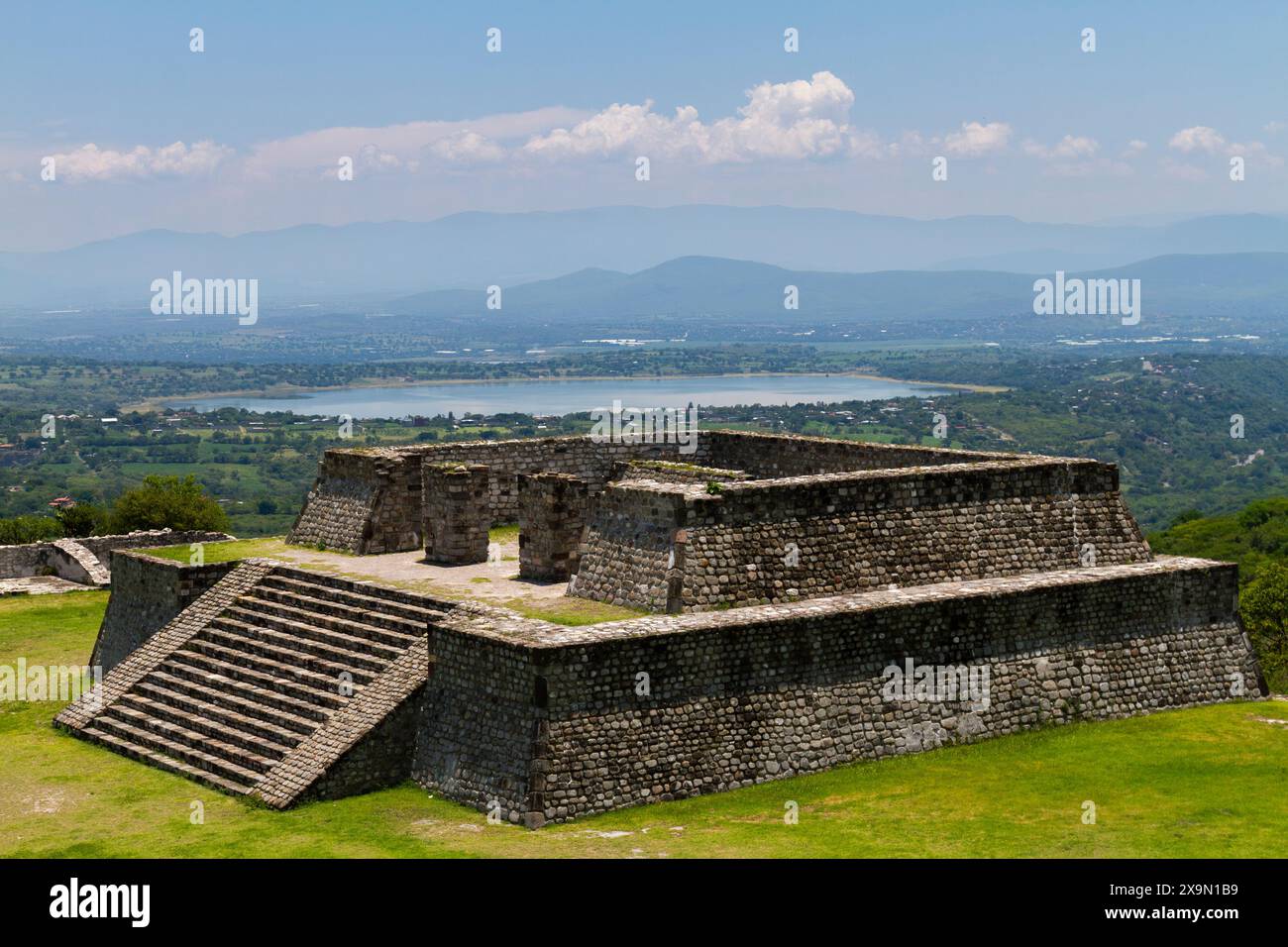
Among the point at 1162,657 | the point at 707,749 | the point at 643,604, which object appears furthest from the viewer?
the point at 1162,657

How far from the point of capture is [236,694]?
22.8 meters

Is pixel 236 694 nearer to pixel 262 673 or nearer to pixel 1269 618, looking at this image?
pixel 262 673

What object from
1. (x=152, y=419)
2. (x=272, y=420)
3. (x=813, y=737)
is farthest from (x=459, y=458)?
(x=152, y=419)

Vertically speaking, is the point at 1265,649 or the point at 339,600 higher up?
the point at 339,600

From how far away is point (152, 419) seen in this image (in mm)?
169250

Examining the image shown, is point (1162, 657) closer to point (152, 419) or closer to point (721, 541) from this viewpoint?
point (721, 541)

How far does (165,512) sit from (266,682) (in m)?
25.6

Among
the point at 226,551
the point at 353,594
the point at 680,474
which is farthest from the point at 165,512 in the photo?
the point at 680,474

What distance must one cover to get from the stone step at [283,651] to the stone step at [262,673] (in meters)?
0.04

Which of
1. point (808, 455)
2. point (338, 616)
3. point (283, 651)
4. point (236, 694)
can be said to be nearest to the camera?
point (236, 694)

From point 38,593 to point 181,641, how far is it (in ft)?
44.4

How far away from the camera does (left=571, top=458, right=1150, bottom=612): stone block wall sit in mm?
21516

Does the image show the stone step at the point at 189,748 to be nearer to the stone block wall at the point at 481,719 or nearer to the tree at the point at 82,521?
the stone block wall at the point at 481,719

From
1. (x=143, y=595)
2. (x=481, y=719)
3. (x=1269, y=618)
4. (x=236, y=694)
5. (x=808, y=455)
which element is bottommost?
(x=1269, y=618)
